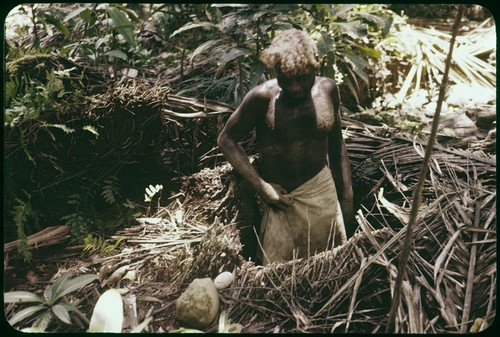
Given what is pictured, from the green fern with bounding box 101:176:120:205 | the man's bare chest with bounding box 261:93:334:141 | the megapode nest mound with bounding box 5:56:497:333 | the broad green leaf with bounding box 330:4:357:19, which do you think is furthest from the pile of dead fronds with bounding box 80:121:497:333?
the broad green leaf with bounding box 330:4:357:19

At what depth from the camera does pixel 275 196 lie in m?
2.00

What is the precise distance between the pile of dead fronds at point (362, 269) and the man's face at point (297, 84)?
50 cm

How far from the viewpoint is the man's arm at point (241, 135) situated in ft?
6.40

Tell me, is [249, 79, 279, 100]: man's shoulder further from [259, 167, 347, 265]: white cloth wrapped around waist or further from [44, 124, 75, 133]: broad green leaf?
[44, 124, 75, 133]: broad green leaf

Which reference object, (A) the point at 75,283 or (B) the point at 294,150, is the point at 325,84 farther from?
(A) the point at 75,283

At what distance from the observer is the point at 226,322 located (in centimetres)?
156

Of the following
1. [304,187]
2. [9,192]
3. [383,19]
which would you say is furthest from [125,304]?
[383,19]

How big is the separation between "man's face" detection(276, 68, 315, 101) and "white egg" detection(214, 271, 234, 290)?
691 mm

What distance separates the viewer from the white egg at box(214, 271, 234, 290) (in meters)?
1.70

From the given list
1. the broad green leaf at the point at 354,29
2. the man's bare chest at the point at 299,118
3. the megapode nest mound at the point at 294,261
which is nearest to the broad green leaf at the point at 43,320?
the megapode nest mound at the point at 294,261

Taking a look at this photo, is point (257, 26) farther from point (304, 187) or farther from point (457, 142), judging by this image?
point (457, 142)

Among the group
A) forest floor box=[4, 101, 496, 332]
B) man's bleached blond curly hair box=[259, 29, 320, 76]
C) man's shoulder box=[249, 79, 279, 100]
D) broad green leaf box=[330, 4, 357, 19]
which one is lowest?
forest floor box=[4, 101, 496, 332]

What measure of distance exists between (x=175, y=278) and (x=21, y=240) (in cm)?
56

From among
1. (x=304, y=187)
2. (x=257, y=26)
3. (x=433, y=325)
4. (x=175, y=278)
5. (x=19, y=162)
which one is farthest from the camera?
(x=257, y=26)
